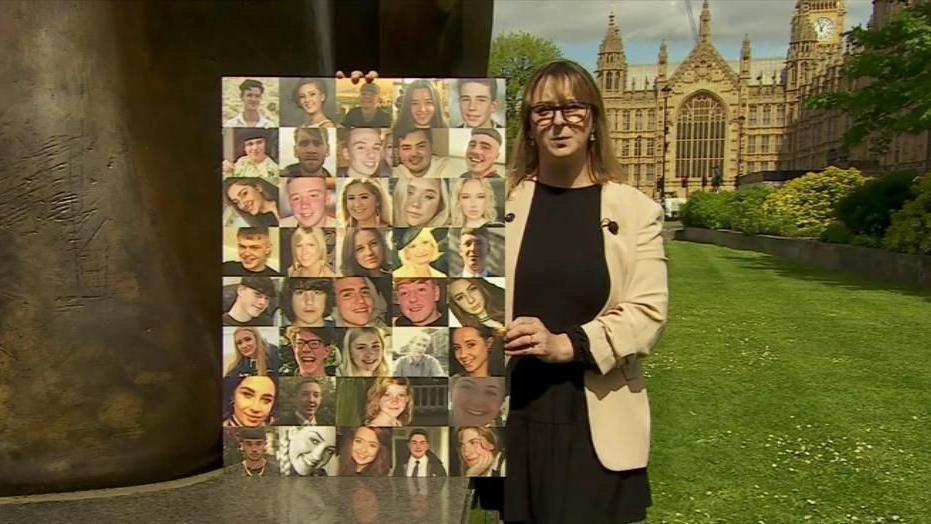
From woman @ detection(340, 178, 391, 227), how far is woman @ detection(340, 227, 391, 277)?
0.07 ft

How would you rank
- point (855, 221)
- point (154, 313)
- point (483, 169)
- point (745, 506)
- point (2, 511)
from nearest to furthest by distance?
point (483, 169) < point (2, 511) < point (154, 313) < point (745, 506) < point (855, 221)

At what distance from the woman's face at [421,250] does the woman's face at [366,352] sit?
0.22 m

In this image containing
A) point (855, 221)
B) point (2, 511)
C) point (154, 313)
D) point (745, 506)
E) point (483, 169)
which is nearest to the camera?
point (483, 169)

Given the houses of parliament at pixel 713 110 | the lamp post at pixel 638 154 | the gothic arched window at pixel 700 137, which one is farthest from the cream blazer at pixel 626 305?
the lamp post at pixel 638 154

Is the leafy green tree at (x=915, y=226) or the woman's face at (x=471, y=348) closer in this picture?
the woman's face at (x=471, y=348)

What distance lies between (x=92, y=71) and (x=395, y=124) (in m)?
1.04

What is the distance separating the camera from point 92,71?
2.82 m

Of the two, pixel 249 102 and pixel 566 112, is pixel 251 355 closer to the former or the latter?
pixel 249 102

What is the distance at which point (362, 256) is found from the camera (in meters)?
2.41

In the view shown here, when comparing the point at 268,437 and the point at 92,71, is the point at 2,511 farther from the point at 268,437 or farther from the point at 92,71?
the point at 92,71

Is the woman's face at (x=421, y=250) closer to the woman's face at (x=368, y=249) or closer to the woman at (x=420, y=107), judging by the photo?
the woman's face at (x=368, y=249)

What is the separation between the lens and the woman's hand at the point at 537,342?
2.30m

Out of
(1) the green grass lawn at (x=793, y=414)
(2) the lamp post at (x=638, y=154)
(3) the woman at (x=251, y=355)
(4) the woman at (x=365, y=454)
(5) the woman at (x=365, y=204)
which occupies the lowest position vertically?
(1) the green grass lawn at (x=793, y=414)

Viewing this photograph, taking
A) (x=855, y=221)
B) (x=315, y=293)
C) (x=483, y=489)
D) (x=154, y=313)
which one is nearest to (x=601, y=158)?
(x=315, y=293)
